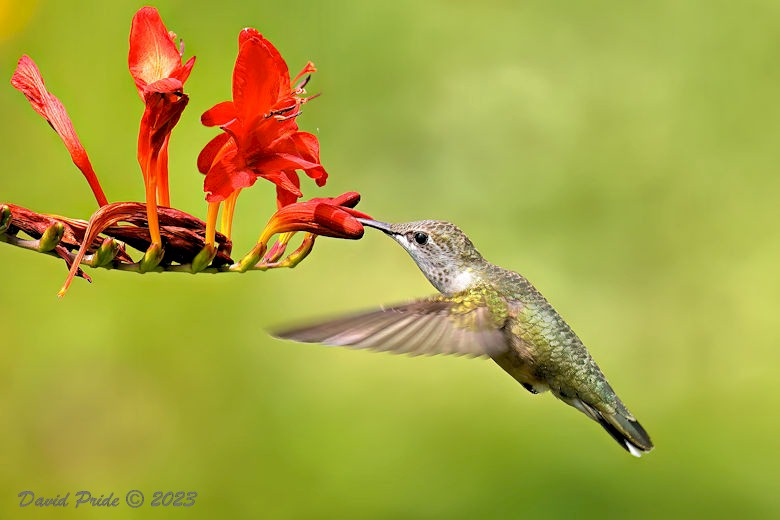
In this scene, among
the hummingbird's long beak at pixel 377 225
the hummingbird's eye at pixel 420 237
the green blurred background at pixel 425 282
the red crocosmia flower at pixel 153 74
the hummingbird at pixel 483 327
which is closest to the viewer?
the red crocosmia flower at pixel 153 74

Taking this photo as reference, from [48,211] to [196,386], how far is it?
3.53 ft

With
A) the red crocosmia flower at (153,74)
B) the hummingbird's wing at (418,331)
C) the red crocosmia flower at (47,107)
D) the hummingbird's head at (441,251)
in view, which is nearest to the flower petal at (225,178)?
the red crocosmia flower at (153,74)

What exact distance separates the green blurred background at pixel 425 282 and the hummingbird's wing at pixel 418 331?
1.82 m

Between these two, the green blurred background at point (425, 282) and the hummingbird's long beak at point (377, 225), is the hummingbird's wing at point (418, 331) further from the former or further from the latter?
the green blurred background at point (425, 282)

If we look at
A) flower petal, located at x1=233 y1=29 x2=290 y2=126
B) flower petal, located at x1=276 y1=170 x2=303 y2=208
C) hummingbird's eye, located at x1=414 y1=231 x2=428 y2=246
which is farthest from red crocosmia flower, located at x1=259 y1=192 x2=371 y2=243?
hummingbird's eye, located at x1=414 y1=231 x2=428 y2=246

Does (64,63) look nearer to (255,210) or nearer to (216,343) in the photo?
(255,210)

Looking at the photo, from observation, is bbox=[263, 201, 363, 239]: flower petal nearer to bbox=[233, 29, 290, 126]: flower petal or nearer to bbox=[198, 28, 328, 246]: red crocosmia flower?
bbox=[198, 28, 328, 246]: red crocosmia flower

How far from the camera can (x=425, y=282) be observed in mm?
4988

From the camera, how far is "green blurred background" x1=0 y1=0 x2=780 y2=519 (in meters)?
→ 4.34

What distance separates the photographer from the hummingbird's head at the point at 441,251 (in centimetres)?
275

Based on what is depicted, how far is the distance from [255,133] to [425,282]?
2904 mm

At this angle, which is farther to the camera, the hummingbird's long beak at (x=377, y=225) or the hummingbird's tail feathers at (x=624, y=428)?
the hummingbird's tail feathers at (x=624, y=428)

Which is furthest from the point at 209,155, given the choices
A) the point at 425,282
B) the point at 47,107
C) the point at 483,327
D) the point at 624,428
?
the point at 425,282

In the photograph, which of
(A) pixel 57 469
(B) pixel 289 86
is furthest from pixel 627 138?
(B) pixel 289 86
